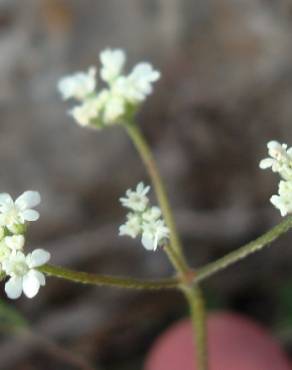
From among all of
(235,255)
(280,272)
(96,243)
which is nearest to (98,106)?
(235,255)

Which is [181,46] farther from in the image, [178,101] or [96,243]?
[96,243]

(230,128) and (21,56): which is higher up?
(21,56)

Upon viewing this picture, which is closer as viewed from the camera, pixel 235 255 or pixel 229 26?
pixel 235 255

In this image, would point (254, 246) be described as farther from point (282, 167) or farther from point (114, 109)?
point (114, 109)

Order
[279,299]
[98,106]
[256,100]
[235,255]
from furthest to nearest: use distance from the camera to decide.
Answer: [256,100]
[279,299]
[98,106]
[235,255]

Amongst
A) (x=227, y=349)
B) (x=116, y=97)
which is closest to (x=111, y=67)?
(x=116, y=97)

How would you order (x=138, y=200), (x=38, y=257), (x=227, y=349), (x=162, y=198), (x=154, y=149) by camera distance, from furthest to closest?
(x=154, y=149) < (x=227, y=349) < (x=162, y=198) < (x=138, y=200) < (x=38, y=257)
